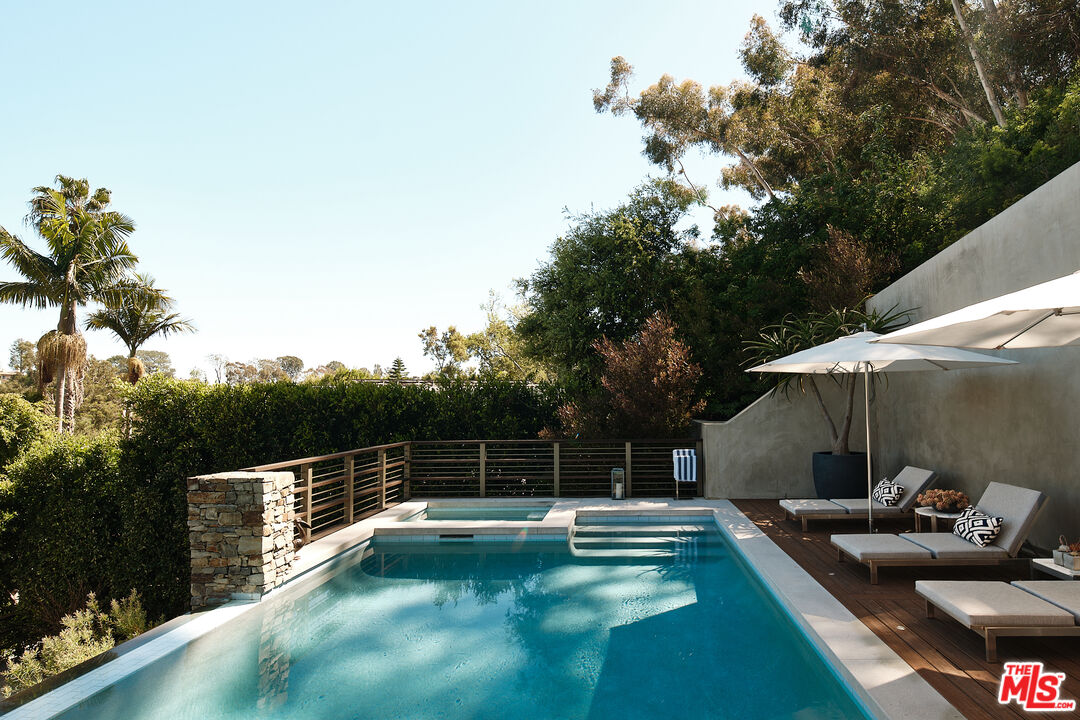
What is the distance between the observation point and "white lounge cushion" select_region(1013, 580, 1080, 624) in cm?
332

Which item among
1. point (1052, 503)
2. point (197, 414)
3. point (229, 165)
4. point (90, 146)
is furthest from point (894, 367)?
point (90, 146)

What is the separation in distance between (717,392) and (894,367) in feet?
17.1

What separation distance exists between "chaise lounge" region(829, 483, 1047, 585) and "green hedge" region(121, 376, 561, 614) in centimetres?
729

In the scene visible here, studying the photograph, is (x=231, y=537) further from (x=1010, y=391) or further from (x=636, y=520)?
(x=1010, y=391)

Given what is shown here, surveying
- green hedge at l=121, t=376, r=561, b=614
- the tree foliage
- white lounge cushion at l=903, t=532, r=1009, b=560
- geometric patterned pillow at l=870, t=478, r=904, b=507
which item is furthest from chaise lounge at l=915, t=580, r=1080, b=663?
green hedge at l=121, t=376, r=561, b=614

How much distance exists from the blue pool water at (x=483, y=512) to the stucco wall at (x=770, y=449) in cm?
292

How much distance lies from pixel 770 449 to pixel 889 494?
9.84 feet

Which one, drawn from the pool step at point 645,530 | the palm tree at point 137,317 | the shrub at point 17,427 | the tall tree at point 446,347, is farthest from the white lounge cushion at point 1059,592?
the tall tree at point 446,347

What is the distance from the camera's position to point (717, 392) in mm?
12227

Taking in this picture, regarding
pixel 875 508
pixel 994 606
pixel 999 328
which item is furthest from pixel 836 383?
pixel 994 606

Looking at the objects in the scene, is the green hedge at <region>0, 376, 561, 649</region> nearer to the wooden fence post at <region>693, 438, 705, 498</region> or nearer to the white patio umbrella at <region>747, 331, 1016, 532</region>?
the wooden fence post at <region>693, 438, 705, 498</region>

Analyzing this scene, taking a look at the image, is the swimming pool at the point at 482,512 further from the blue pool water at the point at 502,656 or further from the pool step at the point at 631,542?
the blue pool water at the point at 502,656

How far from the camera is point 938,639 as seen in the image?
3750 millimetres

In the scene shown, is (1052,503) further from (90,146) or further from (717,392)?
(90,146)
